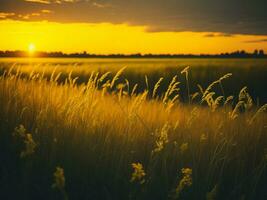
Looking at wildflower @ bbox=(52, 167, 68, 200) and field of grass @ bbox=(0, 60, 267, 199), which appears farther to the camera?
field of grass @ bbox=(0, 60, 267, 199)

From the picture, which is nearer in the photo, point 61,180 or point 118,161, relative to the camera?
point 61,180

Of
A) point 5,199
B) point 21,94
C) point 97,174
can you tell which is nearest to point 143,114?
point 21,94

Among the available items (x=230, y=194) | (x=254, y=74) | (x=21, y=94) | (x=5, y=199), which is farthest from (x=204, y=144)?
(x=254, y=74)

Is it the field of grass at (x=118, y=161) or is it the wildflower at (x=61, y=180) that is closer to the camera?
the wildflower at (x=61, y=180)

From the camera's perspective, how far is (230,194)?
300 cm

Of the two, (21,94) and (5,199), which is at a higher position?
(21,94)

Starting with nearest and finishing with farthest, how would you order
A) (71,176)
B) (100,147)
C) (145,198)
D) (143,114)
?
(145,198), (71,176), (100,147), (143,114)

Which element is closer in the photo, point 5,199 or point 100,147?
point 5,199

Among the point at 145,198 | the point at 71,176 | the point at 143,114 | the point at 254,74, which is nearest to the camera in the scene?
the point at 145,198

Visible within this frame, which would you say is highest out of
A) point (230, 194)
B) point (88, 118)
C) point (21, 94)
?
point (21, 94)

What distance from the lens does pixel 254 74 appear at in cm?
1499

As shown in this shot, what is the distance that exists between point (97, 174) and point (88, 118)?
3.36ft

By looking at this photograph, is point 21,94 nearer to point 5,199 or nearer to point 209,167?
point 5,199

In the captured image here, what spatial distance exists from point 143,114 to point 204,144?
135 centimetres
